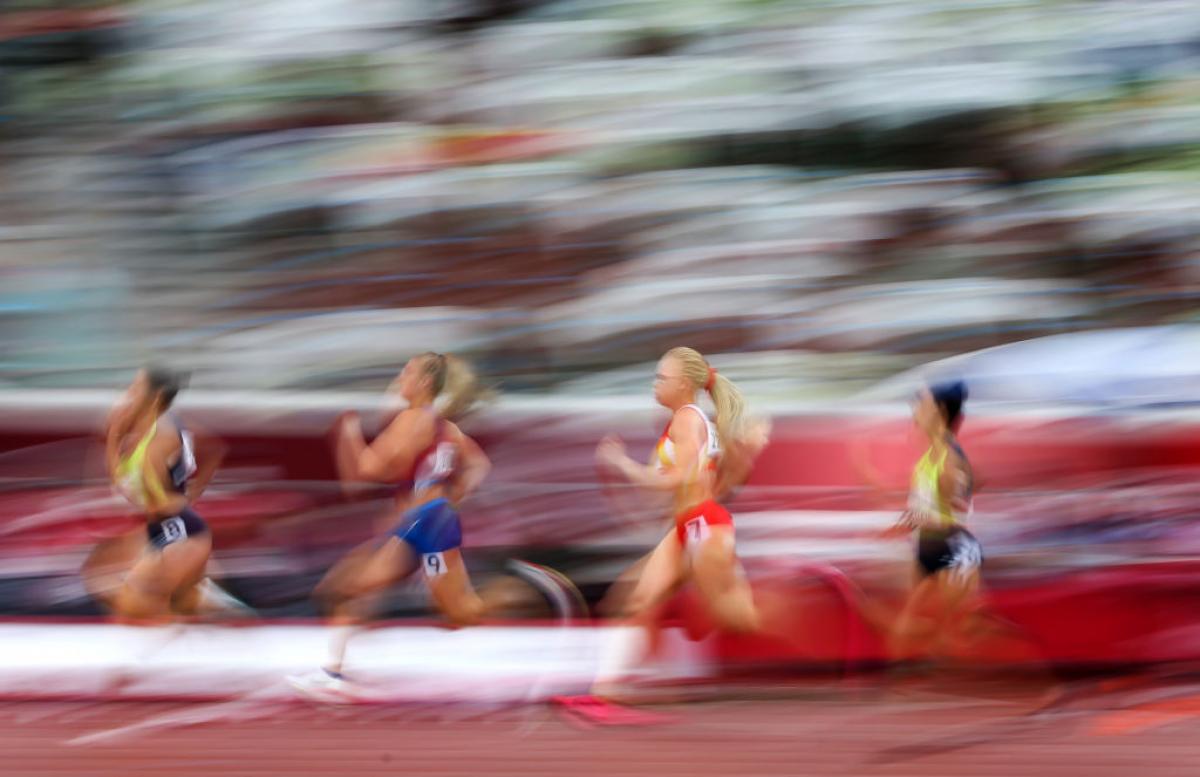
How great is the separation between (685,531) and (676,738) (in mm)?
710

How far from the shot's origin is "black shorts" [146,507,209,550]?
17.5 ft

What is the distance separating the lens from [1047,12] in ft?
23.2

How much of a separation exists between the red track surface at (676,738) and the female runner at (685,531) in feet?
1.04

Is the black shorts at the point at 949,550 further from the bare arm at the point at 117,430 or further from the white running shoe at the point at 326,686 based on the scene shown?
the bare arm at the point at 117,430

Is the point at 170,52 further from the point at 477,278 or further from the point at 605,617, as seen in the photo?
the point at 605,617

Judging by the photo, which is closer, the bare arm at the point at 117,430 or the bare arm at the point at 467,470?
the bare arm at the point at 467,470

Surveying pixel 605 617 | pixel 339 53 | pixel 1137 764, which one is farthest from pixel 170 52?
pixel 1137 764

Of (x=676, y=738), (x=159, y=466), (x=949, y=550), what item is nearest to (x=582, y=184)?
(x=159, y=466)

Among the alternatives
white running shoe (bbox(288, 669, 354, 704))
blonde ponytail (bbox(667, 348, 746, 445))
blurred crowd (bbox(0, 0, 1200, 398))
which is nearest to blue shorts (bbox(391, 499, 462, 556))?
white running shoe (bbox(288, 669, 354, 704))

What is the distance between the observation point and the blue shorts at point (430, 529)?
16.9ft

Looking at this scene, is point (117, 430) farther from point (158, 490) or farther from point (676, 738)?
point (676, 738)

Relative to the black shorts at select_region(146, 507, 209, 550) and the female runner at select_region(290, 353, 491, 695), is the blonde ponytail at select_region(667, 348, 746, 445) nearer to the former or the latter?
the female runner at select_region(290, 353, 491, 695)

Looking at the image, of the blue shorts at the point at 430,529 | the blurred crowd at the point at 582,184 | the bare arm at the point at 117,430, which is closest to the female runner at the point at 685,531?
the blue shorts at the point at 430,529

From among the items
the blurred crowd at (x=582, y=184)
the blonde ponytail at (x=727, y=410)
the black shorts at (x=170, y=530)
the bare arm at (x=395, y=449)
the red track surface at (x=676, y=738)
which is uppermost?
the blurred crowd at (x=582, y=184)
